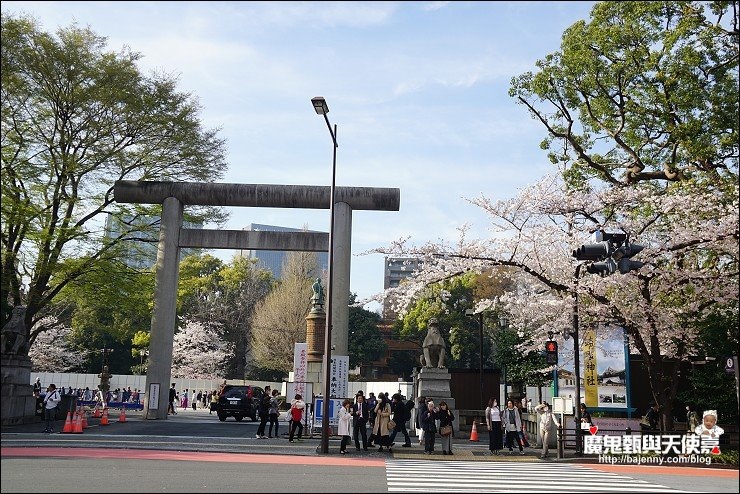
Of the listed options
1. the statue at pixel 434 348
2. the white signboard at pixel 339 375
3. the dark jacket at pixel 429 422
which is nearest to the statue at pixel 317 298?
the statue at pixel 434 348

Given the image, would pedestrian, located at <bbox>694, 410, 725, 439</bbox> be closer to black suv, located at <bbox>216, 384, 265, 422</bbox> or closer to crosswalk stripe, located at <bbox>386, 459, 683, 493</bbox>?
crosswalk stripe, located at <bbox>386, 459, 683, 493</bbox>

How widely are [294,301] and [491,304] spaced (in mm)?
35772

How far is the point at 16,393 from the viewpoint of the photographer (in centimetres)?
2442

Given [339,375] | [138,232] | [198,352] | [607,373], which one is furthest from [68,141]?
[198,352]

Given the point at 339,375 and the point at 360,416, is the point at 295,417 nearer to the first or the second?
the point at 339,375

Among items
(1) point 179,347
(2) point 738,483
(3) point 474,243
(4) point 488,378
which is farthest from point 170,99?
(1) point 179,347

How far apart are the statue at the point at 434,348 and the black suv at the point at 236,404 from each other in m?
9.82

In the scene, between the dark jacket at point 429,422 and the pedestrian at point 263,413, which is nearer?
the dark jacket at point 429,422

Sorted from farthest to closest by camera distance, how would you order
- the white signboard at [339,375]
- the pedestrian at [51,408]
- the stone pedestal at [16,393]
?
the stone pedestal at [16,393] < the white signboard at [339,375] < the pedestrian at [51,408]

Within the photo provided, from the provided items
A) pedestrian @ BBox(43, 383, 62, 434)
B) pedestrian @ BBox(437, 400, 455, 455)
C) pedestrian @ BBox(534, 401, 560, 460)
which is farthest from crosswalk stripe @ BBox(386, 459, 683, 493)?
pedestrian @ BBox(43, 383, 62, 434)

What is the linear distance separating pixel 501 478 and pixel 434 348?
11.9 m

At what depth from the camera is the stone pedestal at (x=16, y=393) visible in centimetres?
2361

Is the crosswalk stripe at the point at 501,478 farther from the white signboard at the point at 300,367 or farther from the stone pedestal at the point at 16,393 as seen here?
the stone pedestal at the point at 16,393

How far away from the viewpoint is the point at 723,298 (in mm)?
18781
